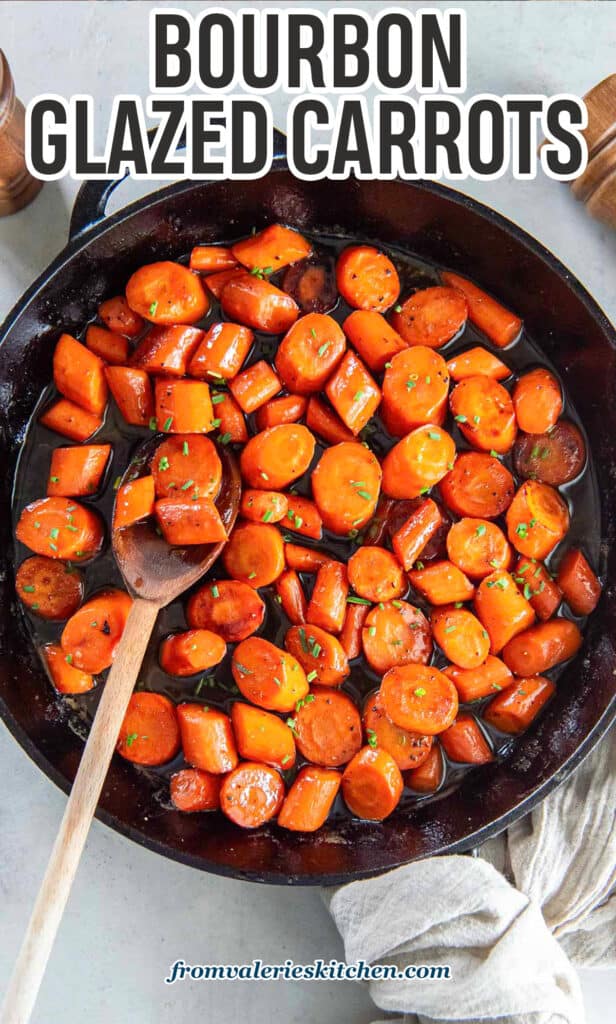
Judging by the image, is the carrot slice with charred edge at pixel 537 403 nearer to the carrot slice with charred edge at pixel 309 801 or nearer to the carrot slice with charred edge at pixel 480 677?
the carrot slice with charred edge at pixel 480 677

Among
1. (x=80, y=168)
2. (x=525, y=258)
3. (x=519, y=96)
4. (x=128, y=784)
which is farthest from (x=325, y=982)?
(x=519, y=96)

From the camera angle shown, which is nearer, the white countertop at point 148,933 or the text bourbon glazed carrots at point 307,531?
the text bourbon glazed carrots at point 307,531

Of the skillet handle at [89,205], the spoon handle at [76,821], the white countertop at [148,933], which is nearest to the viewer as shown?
the spoon handle at [76,821]

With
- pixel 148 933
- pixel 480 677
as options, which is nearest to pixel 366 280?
pixel 480 677

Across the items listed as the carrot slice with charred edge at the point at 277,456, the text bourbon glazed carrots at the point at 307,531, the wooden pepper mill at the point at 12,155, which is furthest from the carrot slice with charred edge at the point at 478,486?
the wooden pepper mill at the point at 12,155

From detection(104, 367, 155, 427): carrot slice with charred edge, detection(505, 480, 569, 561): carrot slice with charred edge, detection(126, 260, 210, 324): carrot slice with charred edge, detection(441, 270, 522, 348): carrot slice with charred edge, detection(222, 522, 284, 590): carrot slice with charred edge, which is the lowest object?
detection(222, 522, 284, 590): carrot slice with charred edge

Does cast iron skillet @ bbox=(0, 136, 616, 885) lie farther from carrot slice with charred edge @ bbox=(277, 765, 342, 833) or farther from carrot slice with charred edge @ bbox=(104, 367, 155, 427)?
carrot slice with charred edge @ bbox=(104, 367, 155, 427)

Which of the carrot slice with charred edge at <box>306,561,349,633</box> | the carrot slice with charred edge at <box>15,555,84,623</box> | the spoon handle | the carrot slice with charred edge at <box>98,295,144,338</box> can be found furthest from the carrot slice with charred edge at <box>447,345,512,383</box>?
the carrot slice with charred edge at <box>15,555,84,623</box>
